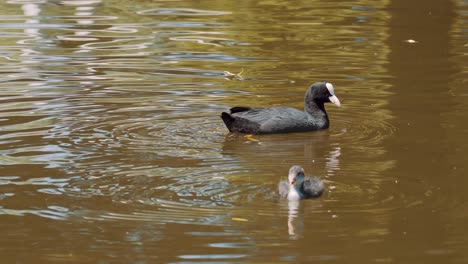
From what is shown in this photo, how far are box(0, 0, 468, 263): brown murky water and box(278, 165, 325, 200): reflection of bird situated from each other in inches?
3.4

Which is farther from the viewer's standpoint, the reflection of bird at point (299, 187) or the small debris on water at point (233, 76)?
the small debris on water at point (233, 76)

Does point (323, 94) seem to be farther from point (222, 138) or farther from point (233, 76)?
point (233, 76)

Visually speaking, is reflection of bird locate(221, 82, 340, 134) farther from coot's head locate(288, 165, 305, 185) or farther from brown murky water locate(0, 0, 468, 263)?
coot's head locate(288, 165, 305, 185)

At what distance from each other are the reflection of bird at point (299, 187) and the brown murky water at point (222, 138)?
9cm

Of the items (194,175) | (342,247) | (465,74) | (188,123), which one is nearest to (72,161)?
(194,175)

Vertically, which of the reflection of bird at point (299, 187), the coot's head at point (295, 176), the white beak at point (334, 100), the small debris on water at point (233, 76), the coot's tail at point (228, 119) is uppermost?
the coot's head at point (295, 176)

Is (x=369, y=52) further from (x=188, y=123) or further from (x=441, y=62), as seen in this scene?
(x=188, y=123)

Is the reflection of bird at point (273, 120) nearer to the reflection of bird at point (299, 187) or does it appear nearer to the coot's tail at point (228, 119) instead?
the coot's tail at point (228, 119)

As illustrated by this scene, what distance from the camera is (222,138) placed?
15.3 meters

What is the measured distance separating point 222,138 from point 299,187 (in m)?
3.72

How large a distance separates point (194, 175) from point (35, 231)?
7.27ft

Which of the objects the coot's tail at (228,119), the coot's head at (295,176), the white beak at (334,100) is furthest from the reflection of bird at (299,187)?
the white beak at (334,100)

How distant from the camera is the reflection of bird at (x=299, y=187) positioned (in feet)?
38.2

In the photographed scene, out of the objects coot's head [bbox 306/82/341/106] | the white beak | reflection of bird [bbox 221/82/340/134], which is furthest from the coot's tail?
the white beak
